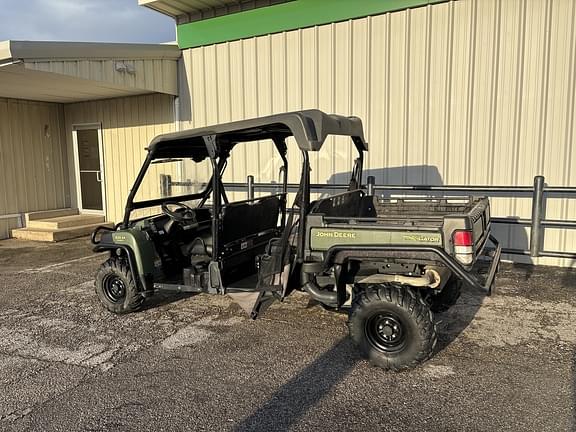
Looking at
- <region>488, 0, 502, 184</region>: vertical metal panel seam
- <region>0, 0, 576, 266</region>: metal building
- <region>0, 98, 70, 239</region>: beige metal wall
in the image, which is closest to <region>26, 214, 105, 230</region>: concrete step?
<region>0, 98, 70, 239</region>: beige metal wall

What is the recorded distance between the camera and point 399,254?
341cm

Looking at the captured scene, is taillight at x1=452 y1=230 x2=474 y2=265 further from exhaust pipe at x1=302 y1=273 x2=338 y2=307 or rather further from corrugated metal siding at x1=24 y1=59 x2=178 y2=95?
corrugated metal siding at x1=24 y1=59 x2=178 y2=95

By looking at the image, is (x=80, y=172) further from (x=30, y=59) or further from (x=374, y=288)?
(x=374, y=288)

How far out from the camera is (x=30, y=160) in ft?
33.3

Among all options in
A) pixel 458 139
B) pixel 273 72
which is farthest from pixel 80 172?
pixel 458 139

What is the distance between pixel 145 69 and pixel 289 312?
224 inches

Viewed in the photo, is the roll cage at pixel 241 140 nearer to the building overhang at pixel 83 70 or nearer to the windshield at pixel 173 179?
the windshield at pixel 173 179

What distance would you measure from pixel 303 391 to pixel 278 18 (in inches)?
256

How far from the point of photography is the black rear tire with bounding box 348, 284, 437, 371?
11.0 feet

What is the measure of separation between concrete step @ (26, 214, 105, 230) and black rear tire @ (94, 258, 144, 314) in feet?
18.2

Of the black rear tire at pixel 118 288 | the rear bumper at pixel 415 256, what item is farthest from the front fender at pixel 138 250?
the rear bumper at pixel 415 256

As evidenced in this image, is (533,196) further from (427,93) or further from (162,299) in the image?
(162,299)

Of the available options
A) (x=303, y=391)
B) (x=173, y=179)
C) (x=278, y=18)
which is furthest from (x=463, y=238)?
(x=278, y=18)

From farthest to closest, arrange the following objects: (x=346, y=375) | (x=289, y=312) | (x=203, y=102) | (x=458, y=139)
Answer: (x=203, y=102) < (x=458, y=139) < (x=289, y=312) < (x=346, y=375)
